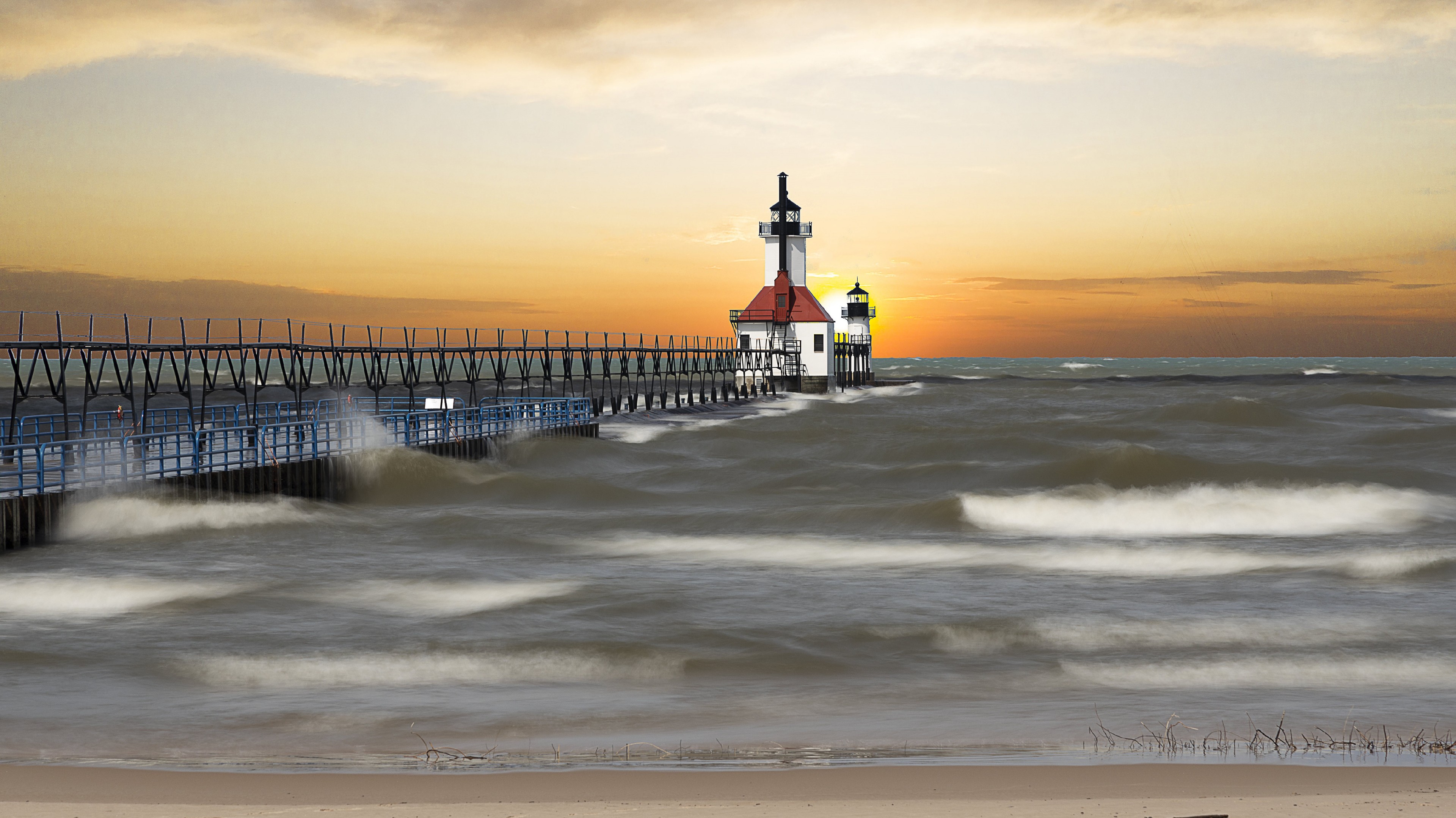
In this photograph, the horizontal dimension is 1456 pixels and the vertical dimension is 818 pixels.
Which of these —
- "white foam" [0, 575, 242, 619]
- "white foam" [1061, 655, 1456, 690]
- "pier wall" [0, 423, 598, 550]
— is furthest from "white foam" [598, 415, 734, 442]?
"white foam" [1061, 655, 1456, 690]

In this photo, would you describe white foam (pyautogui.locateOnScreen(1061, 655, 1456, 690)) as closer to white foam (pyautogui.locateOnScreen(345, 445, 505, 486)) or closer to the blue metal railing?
the blue metal railing

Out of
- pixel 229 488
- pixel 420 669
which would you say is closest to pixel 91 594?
pixel 420 669

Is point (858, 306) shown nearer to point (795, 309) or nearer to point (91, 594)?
point (795, 309)

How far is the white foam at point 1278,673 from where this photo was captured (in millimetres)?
12211

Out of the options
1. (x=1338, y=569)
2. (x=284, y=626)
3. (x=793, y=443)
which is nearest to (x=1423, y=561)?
(x=1338, y=569)

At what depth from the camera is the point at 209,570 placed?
19.1 meters

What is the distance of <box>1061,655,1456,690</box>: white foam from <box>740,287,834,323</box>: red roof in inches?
2974

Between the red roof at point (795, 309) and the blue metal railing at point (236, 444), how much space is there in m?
42.0

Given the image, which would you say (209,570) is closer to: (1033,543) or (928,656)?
(928,656)

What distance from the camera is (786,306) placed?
289 ft

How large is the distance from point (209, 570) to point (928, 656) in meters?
11.8

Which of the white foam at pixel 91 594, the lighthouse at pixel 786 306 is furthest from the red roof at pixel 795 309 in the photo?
the white foam at pixel 91 594

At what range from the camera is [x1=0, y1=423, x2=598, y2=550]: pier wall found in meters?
19.7

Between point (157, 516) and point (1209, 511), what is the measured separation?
79.2 ft
